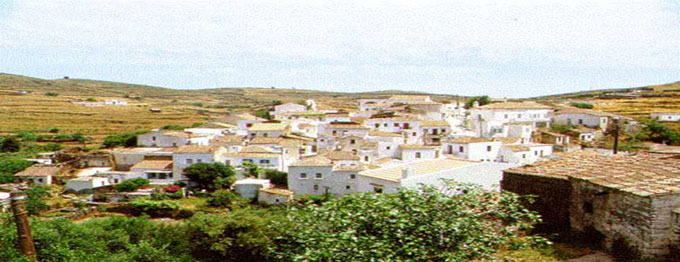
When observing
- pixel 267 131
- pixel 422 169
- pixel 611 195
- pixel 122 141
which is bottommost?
pixel 122 141

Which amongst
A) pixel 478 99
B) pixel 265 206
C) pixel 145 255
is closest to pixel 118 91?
pixel 478 99

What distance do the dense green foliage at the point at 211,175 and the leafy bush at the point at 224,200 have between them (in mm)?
2648

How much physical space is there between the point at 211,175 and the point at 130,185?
7306mm

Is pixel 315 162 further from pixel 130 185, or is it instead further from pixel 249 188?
pixel 130 185

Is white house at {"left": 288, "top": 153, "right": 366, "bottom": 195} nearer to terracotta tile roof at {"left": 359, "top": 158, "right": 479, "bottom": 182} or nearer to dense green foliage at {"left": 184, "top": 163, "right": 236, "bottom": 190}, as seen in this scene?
dense green foliage at {"left": 184, "top": 163, "right": 236, "bottom": 190}

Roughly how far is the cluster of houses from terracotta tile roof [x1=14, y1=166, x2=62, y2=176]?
0.10 meters

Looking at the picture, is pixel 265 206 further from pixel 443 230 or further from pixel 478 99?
pixel 478 99

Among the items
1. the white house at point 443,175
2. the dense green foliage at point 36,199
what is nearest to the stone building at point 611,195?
the white house at point 443,175

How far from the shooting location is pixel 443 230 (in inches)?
313

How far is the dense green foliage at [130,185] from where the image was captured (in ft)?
128

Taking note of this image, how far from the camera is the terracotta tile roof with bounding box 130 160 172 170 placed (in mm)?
42434

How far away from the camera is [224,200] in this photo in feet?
113

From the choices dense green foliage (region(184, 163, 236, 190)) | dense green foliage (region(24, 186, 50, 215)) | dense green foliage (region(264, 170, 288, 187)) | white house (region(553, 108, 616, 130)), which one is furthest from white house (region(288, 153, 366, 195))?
white house (region(553, 108, 616, 130))

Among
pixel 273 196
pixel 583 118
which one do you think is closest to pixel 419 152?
pixel 273 196
